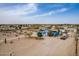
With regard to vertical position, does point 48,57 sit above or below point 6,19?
below

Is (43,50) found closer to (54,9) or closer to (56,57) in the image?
(56,57)

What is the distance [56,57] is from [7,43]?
0.56m

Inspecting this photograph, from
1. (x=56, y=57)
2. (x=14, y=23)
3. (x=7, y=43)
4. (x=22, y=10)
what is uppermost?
(x=22, y=10)

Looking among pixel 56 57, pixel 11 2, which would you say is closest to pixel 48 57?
pixel 56 57

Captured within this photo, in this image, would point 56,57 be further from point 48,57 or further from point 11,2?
point 11,2

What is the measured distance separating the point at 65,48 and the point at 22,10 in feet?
2.07

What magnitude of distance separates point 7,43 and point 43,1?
606 millimetres

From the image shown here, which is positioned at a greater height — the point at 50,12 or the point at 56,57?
the point at 50,12

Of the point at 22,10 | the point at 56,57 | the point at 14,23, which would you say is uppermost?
the point at 22,10

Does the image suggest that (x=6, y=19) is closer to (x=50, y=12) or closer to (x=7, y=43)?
(x=7, y=43)

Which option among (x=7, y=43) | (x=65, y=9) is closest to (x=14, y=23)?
(x=7, y=43)

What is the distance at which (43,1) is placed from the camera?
2.33m

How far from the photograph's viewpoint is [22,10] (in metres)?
2.33

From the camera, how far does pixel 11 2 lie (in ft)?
7.64
